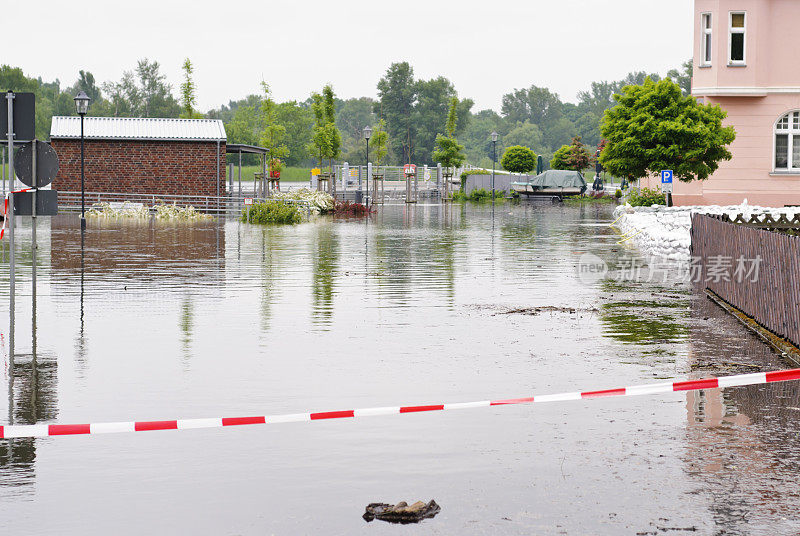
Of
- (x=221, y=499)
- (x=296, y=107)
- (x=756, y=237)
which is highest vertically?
(x=296, y=107)

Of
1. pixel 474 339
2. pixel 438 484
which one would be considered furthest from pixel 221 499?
pixel 474 339

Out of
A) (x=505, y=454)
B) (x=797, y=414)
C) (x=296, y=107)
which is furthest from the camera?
(x=296, y=107)

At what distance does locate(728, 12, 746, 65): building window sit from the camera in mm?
42719

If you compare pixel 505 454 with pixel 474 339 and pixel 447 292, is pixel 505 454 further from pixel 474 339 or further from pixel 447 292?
pixel 447 292

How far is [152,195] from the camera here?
49562 millimetres

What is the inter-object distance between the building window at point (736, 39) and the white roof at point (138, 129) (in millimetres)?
23230

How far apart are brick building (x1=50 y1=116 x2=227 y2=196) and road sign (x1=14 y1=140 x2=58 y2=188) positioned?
3990cm

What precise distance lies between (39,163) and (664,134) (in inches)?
1217

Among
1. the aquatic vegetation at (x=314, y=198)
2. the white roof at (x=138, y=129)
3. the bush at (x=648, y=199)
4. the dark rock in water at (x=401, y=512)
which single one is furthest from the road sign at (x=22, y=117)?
the white roof at (x=138, y=129)

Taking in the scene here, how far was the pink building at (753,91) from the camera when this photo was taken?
140 ft

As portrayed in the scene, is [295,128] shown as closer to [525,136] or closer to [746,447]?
[525,136]

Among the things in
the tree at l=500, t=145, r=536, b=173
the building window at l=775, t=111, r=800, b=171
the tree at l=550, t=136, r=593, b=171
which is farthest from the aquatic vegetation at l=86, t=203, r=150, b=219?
the tree at l=550, t=136, r=593, b=171

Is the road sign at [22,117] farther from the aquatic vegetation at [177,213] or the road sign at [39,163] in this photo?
the aquatic vegetation at [177,213]

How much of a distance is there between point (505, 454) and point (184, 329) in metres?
7.21
